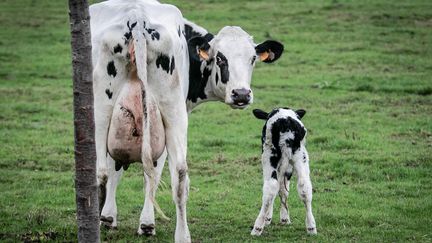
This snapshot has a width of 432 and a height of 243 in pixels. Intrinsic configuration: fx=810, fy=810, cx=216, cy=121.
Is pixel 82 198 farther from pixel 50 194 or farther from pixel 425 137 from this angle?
pixel 425 137

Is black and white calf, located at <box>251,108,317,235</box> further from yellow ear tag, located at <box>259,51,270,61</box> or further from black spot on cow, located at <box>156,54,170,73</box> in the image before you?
black spot on cow, located at <box>156,54,170,73</box>

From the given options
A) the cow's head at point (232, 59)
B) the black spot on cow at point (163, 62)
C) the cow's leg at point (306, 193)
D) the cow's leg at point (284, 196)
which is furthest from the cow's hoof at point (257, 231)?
the black spot on cow at point (163, 62)

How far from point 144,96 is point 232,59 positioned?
6.34 feet

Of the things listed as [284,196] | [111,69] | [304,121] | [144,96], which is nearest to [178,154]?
[144,96]

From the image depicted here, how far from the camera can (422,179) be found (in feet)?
41.6

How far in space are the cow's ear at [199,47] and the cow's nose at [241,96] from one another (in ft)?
2.79

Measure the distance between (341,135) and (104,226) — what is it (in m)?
7.18

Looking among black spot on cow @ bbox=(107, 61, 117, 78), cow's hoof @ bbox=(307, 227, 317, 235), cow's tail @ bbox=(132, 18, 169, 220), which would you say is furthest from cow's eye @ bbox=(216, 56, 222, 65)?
cow's hoof @ bbox=(307, 227, 317, 235)

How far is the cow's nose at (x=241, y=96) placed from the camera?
375 inches

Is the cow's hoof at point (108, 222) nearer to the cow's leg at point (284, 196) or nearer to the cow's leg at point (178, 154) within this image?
the cow's leg at point (178, 154)

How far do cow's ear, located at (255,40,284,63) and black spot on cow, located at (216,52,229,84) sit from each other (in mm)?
576

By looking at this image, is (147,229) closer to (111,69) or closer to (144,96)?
(144,96)

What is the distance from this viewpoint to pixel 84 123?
706 centimetres

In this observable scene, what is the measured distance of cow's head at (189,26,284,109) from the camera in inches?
379
